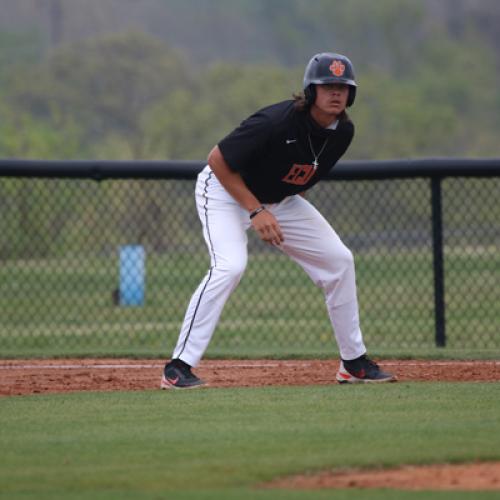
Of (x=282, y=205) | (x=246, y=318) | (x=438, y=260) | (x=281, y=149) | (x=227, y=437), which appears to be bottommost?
(x=246, y=318)

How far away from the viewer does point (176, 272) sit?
53.0 feet

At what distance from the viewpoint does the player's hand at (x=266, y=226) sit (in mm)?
7227

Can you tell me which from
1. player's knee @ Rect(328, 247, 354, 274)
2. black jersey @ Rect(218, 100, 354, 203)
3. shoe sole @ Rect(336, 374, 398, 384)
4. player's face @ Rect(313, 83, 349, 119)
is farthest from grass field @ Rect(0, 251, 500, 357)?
player's face @ Rect(313, 83, 349, 119)

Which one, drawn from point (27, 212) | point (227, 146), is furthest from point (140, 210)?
point (227, 146)

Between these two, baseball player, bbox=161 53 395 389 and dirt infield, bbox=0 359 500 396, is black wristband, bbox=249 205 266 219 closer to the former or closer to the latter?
baseball player, bbox=161 53 395 389

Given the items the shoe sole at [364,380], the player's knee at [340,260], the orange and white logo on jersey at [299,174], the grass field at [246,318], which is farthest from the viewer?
the grass field at [246,318]

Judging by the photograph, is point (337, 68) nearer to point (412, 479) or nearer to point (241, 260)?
point (241, 260)

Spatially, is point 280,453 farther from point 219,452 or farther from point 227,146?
point 227,146

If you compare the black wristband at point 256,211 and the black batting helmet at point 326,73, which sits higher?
the black batting helmet at point 326,73

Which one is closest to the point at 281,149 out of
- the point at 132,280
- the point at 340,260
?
the point at 340,260

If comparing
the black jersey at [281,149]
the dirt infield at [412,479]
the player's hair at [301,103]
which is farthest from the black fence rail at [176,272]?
the dirt infield at [412,479]

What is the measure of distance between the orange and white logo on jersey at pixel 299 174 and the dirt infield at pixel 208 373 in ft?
4.14

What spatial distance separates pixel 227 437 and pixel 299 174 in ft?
6.67

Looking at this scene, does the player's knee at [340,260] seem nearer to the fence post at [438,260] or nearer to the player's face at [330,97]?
the player's face at [330,97]
